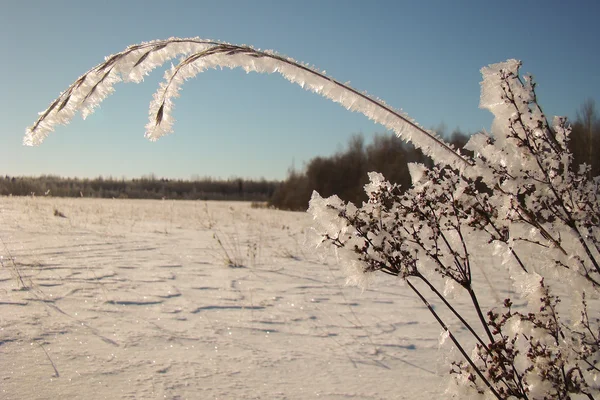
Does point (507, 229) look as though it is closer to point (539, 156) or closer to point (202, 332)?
point (539, 156)

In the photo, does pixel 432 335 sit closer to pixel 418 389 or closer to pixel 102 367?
pixel 418 389

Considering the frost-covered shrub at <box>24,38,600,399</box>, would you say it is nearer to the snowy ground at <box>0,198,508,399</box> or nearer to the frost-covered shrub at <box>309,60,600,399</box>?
the frost-covered shrub at <box>309,60,600,399</box>

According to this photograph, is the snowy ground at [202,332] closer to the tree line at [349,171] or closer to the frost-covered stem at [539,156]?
the frost-covered stem at [539,156]

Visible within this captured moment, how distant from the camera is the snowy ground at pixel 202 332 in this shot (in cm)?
199

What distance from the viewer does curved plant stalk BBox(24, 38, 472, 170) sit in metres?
0.94

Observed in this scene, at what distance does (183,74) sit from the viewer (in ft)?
3.25

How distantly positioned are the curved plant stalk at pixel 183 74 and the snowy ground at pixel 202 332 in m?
0.40

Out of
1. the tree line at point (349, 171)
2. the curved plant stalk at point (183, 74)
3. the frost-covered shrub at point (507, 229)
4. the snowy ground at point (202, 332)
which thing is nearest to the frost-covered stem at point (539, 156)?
the frost-covered shrub at point (507, 229)

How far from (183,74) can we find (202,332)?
213cm

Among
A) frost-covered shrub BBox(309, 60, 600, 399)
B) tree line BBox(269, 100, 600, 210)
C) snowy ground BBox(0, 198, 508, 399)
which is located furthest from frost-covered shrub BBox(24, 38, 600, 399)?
tree line BBox(269, 100, 600, 210)

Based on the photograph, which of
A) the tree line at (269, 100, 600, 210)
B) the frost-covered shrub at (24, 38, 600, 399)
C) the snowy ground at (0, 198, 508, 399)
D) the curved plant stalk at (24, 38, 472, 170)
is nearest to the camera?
the curved plant stalk at (24, 38, 472, 170)

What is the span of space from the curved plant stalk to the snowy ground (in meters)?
0.40

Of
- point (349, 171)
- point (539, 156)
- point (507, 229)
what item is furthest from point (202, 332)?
point (349, 171)

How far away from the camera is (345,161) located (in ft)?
81.9
